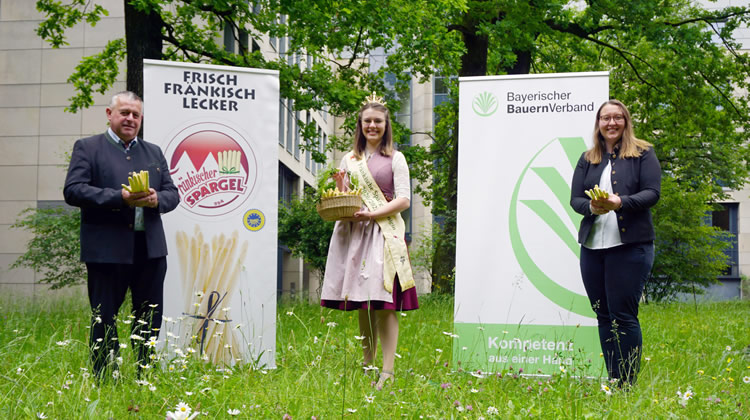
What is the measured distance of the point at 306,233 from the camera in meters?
16.6

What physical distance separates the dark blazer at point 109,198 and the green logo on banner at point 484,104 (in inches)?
97.6

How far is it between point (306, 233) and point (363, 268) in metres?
A: 11.9

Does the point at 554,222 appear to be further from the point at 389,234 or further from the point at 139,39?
the point at 139,39

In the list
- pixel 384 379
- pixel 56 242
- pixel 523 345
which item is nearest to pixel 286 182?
pixel 56 242

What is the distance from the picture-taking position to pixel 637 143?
4793 mm

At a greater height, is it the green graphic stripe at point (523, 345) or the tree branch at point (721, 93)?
the tree branch at point (721, 93)

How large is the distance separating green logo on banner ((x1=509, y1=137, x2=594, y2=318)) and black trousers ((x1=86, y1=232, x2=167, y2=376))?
2.67 meters

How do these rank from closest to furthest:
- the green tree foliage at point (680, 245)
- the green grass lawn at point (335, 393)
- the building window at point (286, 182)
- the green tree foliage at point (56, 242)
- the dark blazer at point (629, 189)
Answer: the green grass lawn at point (335, 393) → the dark blazer at point (629, 189) → the green tree foliage at point (56, 242) → the green tree foliage at point (680, 245) → the building window at point (286, 182)

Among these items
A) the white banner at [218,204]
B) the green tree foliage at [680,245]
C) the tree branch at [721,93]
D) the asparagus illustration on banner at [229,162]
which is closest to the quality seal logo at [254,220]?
the white banner at [218,204]

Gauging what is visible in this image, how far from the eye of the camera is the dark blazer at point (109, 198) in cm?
432

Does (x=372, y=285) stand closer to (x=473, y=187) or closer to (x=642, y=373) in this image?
(x=473, y=187)

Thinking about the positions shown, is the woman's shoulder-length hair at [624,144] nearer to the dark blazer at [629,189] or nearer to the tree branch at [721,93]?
the dark blazer at [629,189]

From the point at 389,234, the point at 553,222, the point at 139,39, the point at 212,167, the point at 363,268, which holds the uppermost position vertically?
the point at 139,39

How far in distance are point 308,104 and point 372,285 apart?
324 inches
